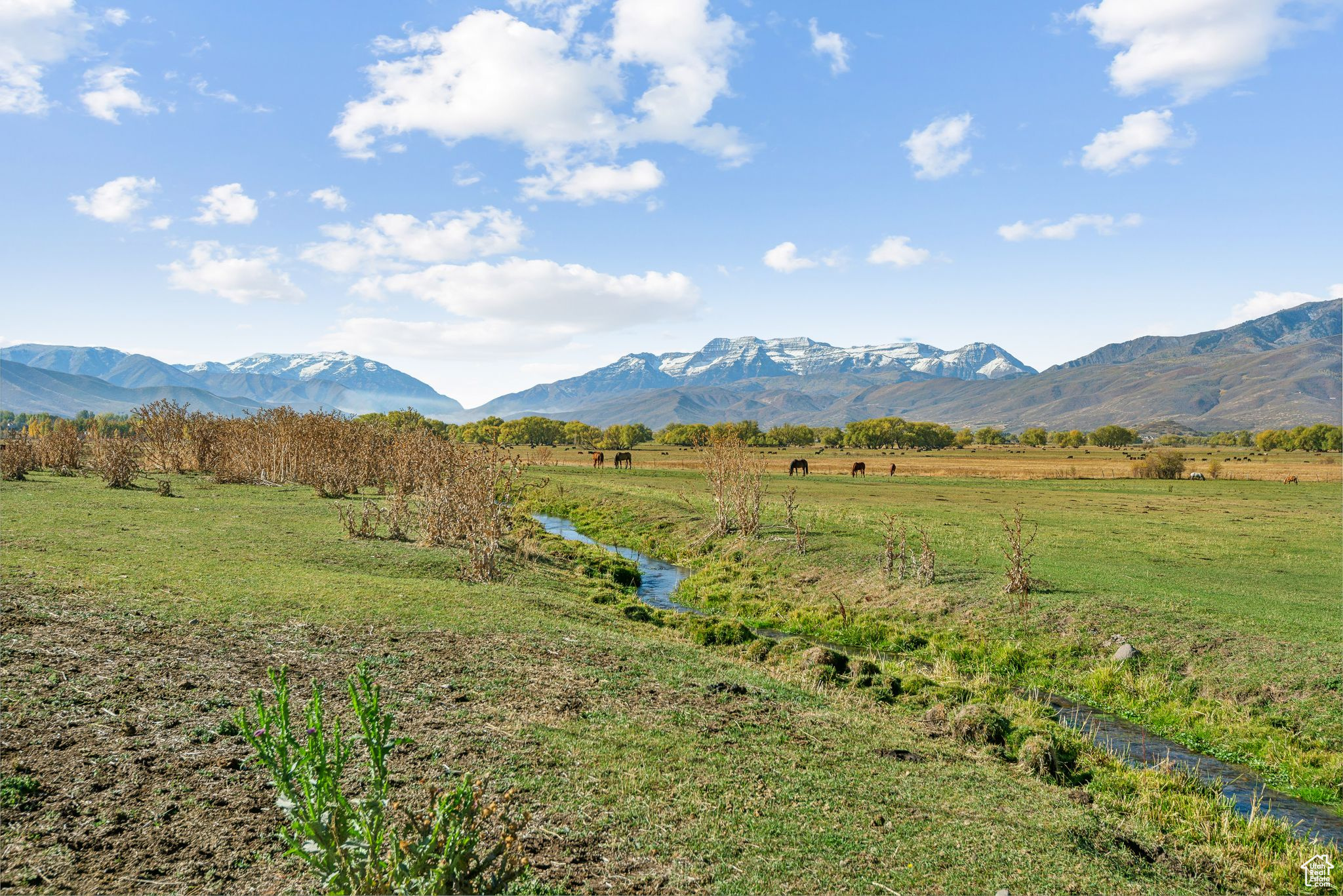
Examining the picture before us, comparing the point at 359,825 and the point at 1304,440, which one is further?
the point at 1304,440

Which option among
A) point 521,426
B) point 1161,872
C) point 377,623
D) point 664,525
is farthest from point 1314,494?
point 521,426

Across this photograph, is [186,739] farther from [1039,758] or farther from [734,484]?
[734,484]

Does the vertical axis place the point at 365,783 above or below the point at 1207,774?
above

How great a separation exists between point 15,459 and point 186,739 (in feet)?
138

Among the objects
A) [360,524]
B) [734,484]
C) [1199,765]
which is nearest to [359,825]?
[1199,765]

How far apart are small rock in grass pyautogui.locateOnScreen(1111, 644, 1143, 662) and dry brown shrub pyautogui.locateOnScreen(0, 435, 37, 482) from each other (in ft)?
157

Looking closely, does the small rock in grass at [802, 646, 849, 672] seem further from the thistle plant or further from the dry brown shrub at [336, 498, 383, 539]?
the dry brown shrub at [336, 498, 383, 539]

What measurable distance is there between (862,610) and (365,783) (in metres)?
17.5

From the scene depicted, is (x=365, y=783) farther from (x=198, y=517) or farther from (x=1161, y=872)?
(x=198, y=517)

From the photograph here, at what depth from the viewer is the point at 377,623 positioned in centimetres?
1282

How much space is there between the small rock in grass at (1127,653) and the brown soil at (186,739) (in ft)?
43.5

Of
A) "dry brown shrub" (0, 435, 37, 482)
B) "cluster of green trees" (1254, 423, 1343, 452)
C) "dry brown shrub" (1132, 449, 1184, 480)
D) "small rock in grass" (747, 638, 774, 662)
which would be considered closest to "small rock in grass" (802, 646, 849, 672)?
"small rock in grass" (747, 638, 774, 662)

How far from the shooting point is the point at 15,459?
36656 mm

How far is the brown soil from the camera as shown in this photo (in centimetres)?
563
